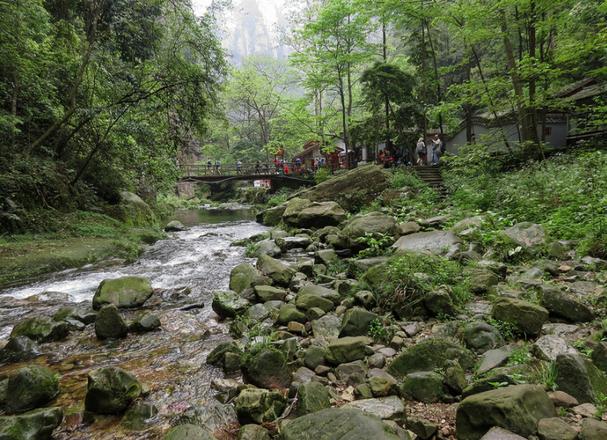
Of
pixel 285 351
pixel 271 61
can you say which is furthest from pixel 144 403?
pixel 271 61

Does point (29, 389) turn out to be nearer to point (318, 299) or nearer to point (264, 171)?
point (318, 299)

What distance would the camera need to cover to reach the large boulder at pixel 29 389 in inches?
132

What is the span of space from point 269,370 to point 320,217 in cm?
946

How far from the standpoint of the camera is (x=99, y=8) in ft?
38.0

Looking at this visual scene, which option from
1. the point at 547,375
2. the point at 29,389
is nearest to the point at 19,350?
the point at 29,389

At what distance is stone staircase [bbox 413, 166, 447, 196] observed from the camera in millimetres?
15817

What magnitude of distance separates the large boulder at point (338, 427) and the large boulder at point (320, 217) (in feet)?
34.2

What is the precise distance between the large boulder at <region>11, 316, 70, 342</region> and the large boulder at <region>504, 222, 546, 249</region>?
7.33m

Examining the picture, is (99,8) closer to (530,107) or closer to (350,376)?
(350,376)

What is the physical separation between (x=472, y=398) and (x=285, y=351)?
2.09m

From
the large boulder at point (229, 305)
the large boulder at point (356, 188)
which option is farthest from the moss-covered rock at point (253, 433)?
the large boulder at point (356, 188)

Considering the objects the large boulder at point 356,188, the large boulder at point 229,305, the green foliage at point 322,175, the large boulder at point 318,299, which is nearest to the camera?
the large boulder at point 318,299

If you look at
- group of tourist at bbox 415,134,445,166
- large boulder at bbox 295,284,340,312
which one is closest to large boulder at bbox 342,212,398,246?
large boulder at bbox 295,284,340,312

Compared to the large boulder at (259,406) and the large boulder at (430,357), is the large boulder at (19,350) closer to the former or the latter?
the large boulder at (259,406)
